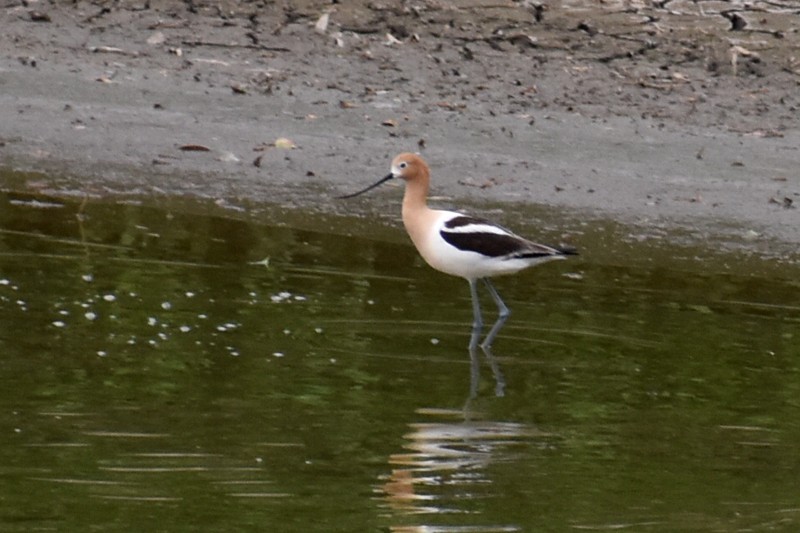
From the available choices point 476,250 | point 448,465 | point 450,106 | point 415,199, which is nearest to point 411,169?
point 415,199

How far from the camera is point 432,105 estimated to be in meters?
12.2

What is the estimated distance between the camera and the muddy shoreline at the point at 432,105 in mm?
10945

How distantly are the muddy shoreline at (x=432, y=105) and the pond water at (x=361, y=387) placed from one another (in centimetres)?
87

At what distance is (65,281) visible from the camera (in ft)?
27.7

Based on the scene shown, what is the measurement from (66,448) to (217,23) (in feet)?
25.7

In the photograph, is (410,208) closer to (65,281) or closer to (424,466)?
(65,281)

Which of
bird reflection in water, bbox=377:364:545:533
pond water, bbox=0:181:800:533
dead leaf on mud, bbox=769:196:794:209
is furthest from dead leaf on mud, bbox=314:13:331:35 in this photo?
bird reflection in water, bbox=377:364:545:533

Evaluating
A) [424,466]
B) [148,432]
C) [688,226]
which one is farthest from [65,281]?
[688,226]

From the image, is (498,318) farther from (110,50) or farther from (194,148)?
(110,50)

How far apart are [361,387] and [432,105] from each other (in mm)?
5515

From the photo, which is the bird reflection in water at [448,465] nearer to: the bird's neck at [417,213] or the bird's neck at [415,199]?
the bird's neck at [417,213]

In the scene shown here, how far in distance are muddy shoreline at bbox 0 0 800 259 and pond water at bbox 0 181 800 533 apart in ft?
2.87

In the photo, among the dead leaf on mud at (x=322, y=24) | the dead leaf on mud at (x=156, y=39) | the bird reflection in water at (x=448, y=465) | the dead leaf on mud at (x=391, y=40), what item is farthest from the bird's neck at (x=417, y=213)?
the dead leaf on mud at (x=156, y=39)

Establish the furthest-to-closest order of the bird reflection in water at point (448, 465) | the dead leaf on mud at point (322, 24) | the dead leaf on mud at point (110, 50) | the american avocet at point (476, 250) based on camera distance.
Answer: the dead leaf on mud at point (322, 24), the dead leaf on mud at point (110, 50), the american avocet at point (476, 250), the bird reflection in water at point (448, 465)
